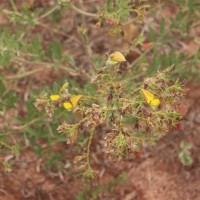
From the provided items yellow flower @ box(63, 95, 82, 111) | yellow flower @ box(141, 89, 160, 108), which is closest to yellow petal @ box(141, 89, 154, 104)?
yellow flower @ box(141, 89, 160, 108)

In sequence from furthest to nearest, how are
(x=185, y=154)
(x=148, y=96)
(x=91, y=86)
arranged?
1. (x=185, y=154)
2. (x=91, y=86)
3. (x=148, y=96)

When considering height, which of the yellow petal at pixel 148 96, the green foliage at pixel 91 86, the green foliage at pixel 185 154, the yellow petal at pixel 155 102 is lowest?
the green foliage at pixel 185 154

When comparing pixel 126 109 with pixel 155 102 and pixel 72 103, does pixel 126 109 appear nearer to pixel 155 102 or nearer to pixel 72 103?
pixel 155 102

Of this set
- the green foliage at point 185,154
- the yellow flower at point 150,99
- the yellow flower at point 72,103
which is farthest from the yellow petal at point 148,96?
the green foliage at point 185,154

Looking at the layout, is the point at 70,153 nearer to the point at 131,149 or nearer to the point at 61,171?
Answer: the point at 61,171

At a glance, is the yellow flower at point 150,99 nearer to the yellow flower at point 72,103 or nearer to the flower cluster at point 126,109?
the flower cluster at point 126,109

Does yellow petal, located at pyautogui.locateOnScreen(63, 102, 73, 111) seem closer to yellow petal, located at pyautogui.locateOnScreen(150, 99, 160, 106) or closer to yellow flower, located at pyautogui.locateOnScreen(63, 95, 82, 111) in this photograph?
yellow flower, located at pyautogui.locateOnScreen(63, 95, 82, 111)

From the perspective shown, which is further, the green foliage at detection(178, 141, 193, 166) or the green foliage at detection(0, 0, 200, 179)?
the green foliage at detection(178, 141, 193, 166)

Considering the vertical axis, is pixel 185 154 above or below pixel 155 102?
below

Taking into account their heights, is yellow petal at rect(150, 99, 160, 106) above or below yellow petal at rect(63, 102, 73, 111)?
above

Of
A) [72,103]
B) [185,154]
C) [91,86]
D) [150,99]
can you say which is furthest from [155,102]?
[185,154]

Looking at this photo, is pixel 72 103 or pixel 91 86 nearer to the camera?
pixel 72 103
